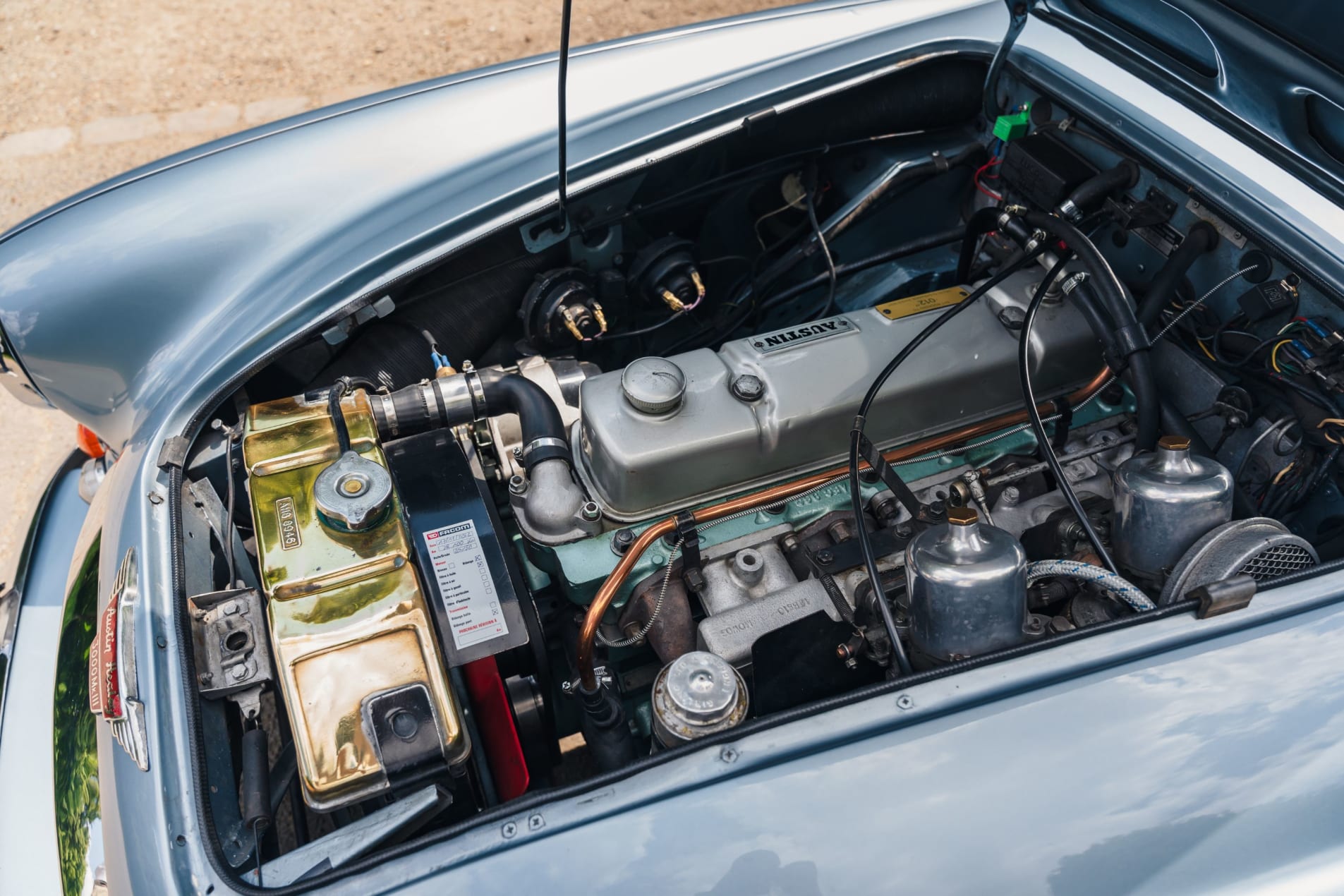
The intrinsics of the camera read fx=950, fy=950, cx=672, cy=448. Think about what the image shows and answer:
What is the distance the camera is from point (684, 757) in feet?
3.62

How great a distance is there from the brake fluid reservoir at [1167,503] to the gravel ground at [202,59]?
3.78 m

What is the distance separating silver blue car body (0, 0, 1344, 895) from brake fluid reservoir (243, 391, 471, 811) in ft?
0.43

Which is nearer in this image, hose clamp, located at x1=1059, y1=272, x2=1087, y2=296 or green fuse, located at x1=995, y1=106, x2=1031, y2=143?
hose clamp, located at x1=1059, y1=272, x2=1087, y2=296

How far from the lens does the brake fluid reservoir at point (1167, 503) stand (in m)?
1.34

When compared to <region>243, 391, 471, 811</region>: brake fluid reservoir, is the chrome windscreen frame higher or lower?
higher

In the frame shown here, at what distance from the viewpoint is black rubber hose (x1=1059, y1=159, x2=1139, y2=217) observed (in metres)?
1.61

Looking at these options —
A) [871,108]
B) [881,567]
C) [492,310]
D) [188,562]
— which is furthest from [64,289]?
[871,108]

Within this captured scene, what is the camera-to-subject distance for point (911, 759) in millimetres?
1081

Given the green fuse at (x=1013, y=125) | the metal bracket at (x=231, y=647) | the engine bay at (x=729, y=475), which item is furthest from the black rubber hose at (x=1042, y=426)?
the metal bracket at (x=231, y=647)

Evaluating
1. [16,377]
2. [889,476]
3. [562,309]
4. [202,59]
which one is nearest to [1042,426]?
[889,476]

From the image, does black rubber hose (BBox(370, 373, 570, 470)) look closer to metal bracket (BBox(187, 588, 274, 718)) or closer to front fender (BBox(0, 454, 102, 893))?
metal bracket (BBox(187, 588, 274, 718))

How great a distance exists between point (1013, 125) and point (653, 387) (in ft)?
3.08

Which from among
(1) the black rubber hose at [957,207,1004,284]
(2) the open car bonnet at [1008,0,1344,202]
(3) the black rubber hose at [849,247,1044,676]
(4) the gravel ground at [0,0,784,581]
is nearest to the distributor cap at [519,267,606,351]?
(3) the black rubber hose at [849,247,1044,676]

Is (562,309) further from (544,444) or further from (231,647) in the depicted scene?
(231,647)
